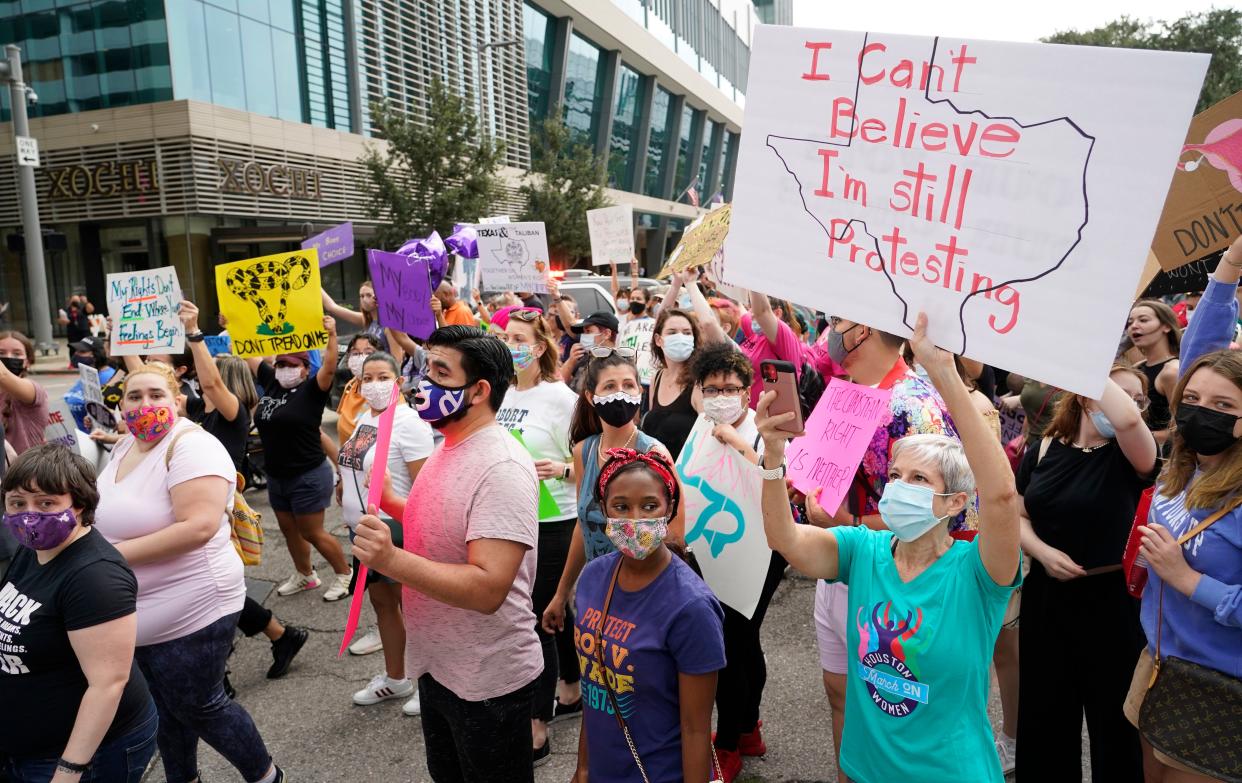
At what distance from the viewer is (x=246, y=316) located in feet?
18.1

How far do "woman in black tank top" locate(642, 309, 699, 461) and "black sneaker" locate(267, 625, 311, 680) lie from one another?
7.96 feet

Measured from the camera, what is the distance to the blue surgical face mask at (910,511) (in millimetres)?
2312

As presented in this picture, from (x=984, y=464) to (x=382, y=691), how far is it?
11.9ft

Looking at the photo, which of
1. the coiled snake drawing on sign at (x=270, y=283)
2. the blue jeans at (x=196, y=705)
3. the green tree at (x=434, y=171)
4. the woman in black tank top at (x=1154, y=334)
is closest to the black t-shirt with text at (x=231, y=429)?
the coiled snake drawing on sign at (x=270, y=283)

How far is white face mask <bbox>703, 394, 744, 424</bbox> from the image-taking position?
3.50 meters

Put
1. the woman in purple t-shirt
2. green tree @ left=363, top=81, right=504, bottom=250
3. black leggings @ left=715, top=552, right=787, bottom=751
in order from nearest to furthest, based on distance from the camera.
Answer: the woman in purple t-shirt < black leggings @ left=715, top=552, right=787, bottom=751 < green tree @ left=363, top=81, right=504, bottom=250

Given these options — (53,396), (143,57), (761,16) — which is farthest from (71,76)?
(761,16)

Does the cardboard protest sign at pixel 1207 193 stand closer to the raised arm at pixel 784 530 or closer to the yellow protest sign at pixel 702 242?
the raised arm at pixel 784 530

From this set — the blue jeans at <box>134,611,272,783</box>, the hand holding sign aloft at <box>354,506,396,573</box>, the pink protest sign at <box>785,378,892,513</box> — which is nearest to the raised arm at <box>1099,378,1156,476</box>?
the pink protest sign at <box>785,378,892,513</box>

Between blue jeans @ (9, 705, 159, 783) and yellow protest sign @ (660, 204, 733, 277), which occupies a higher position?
yellow protest sign @ (660, 204, 733, 277)

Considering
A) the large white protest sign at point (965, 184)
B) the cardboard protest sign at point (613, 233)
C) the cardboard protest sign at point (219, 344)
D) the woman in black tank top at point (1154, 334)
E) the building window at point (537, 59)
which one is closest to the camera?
the large white protest sign at point (965, 184)

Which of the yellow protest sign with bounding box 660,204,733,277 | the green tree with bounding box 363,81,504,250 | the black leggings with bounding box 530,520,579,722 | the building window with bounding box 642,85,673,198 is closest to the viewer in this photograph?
the black leggings with bounding box 530,520,579,722

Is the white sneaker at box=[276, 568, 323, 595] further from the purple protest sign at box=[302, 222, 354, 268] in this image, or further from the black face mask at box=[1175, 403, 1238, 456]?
the black face mask at box=[1175, 403, 1238, 456]

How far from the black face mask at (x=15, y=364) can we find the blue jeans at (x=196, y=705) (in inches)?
137
